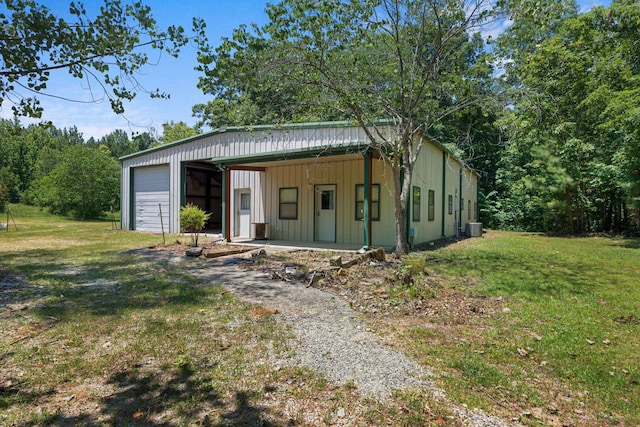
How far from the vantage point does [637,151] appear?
1266 cm

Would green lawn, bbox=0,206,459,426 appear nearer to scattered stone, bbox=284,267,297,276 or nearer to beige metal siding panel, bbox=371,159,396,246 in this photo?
scattered stone, bbox=284,267,297,276

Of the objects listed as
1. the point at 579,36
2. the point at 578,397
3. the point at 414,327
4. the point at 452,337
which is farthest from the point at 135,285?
the point at 579,36

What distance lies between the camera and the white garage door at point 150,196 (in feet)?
56.1

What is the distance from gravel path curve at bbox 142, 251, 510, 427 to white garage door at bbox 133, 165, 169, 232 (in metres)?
13.0

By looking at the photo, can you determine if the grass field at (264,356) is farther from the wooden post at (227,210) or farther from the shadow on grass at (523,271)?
the wooden post at (227,210)

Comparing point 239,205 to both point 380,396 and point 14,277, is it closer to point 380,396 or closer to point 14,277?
point 14,277

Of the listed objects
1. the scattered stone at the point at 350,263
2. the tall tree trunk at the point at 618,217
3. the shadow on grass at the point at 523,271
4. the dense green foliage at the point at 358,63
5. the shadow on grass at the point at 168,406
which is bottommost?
the shadow on grass at the point at 168,406

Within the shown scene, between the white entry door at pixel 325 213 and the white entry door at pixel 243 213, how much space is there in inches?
126

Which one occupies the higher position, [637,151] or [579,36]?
[579,36]

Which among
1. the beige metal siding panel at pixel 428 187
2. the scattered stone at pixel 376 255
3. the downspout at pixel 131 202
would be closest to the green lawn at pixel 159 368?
the scattered stone at pixel 376 255

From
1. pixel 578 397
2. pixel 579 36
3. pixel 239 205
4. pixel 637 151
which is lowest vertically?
pixel 578 397

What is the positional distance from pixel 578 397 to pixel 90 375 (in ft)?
12.5

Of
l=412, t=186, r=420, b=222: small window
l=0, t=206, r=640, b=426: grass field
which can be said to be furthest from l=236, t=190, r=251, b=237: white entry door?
l=0, t=206, r=640, b=426: grass field

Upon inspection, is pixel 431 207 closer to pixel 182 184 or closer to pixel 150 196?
pixel 182 184
